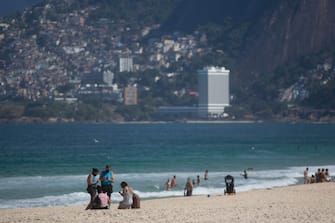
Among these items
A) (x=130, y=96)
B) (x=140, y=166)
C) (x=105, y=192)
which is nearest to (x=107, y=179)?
(x=105, y=192)

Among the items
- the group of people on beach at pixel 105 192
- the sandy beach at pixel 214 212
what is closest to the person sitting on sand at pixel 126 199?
the group of people on beach at pixel 105 192

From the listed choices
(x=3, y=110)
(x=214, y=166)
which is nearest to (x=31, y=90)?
(x=3, y=110)

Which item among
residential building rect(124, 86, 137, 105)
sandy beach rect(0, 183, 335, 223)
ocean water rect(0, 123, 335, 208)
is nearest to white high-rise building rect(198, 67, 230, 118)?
residential building rect(124, 86, 137, 105)

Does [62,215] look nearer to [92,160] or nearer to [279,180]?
[279,180]

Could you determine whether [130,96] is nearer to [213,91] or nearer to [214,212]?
[213,91]

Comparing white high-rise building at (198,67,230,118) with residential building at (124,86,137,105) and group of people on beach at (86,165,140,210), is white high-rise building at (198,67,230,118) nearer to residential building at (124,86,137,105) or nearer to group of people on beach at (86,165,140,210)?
residential building at (124,86,137,105)
